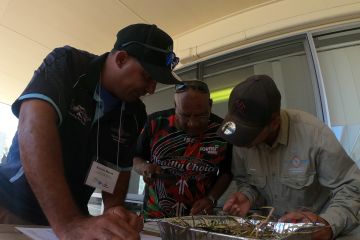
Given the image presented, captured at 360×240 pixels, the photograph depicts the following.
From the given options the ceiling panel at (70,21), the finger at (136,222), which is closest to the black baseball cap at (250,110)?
the finger at (136,222)

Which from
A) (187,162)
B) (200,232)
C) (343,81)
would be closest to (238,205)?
(187,162)

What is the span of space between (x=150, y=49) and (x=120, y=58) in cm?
11

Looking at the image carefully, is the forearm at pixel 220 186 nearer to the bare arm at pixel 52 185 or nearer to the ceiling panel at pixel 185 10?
the bare arm at pixel 52 185

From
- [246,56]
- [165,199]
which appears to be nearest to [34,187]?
[165,199]

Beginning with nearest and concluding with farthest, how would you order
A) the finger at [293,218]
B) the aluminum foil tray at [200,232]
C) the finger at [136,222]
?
the aluminum foil tray at [200,232]
the finger at [136,222]
the finger at [293,218]

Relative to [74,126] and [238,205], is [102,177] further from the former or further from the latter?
[238,205]

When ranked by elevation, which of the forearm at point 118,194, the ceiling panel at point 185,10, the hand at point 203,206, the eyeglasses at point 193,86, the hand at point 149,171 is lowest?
the hand at point 203,206

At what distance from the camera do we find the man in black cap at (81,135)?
2.23 ft

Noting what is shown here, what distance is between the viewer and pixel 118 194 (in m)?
1.14

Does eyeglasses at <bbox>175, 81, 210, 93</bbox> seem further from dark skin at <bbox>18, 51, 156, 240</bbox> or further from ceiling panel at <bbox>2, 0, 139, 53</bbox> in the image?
ceiling panel at <bbox>2, 0, 139, 53</bbox>

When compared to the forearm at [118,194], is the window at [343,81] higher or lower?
higher

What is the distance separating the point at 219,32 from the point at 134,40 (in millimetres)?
1871

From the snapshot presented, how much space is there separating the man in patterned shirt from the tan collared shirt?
0.20m

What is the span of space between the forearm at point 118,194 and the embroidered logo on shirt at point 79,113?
0.31 metres
